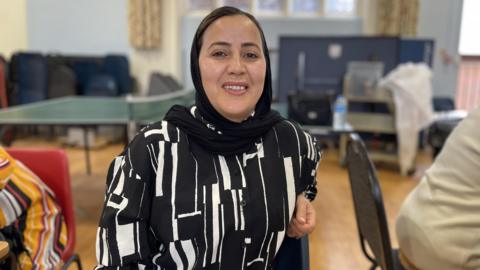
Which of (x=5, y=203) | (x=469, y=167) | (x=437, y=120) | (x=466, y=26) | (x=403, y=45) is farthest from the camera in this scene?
(x=466, y=26)

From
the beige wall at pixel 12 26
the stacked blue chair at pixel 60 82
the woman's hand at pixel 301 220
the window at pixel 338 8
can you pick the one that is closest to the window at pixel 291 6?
the window at pixel 338 8

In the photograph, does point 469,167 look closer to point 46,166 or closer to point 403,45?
point 46,166

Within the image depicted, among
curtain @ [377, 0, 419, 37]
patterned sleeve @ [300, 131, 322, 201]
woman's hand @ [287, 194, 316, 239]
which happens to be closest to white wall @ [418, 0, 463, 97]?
curtain @ [377, 0, 419, 37]

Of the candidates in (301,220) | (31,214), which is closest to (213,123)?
(301,220)

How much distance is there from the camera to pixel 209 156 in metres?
1.04

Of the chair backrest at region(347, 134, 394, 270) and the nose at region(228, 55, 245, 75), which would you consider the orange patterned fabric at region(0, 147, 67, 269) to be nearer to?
the nose at region(228, 55, 245, 75)

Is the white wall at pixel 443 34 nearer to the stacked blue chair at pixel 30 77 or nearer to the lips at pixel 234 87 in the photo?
the stacked blue chair at pixel 30 77

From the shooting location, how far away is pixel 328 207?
3480 mm

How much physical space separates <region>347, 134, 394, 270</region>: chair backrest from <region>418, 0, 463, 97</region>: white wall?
5.22 m

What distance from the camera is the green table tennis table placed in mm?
2701

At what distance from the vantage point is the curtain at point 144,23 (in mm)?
5895

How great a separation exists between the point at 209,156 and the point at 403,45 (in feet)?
15.8

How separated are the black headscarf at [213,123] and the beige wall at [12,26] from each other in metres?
6.29

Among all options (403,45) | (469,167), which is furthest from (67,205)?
(403,45)
